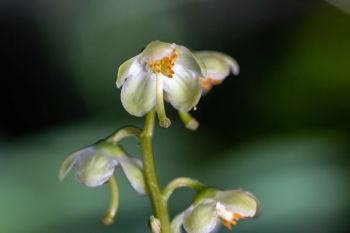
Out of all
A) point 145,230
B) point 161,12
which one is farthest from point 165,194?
point 161,12

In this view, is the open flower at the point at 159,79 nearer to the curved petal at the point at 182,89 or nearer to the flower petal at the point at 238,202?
the curved petal at the point at 182,89

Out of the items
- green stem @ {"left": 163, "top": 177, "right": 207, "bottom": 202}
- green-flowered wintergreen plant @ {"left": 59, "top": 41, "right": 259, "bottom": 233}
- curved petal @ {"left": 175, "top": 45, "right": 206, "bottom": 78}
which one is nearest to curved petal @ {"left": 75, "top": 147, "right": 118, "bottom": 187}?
green-flowered wintergreen plant @ {"left": 59, "top": 41, "right": 259, "bottom": 233}

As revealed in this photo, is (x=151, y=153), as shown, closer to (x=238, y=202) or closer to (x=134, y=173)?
(x=134, y=173)

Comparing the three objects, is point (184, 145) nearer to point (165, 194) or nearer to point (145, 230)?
point (145, 230)

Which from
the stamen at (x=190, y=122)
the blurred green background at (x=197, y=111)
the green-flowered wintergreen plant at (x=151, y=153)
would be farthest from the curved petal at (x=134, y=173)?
the blurred green background at (x=197, y=111)

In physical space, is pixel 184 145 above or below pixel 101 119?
below

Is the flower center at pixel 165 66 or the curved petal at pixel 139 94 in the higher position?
the flower center at pixel 165 66
